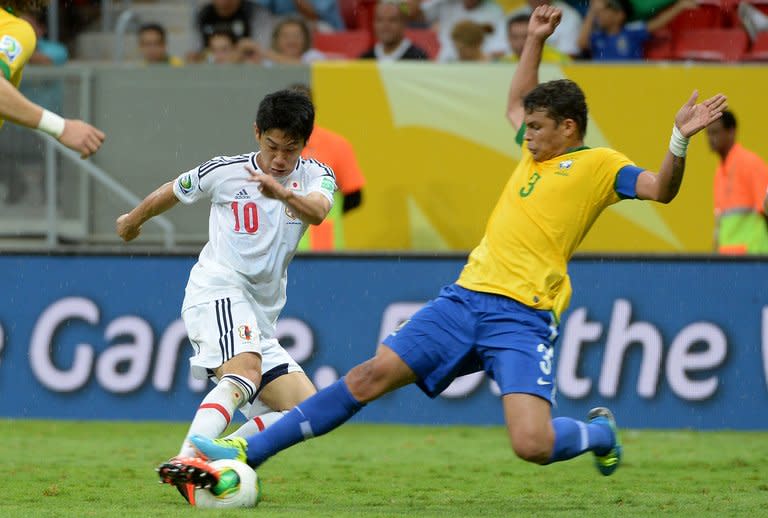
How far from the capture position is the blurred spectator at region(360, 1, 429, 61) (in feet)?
41.8

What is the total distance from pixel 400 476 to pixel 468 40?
18.7 ft

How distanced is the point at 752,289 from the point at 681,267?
522 mm

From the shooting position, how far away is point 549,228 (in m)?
6.44

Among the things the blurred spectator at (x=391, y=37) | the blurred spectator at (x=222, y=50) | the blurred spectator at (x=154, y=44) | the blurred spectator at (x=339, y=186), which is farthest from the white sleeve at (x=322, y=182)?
the blurred spectator at (x=154, y=44)

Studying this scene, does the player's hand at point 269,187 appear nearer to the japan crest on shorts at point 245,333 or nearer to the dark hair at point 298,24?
the japan crest on shorts at point 245,333

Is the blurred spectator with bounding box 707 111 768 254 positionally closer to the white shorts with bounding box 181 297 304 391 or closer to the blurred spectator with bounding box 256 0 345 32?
the blurred spectator with bounding box 256 0 345 32

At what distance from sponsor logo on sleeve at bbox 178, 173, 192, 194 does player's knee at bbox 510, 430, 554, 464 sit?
1.90 m

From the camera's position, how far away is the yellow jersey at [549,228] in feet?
21.0

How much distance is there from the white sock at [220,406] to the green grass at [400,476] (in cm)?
36

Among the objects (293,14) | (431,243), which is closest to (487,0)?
(293,14)

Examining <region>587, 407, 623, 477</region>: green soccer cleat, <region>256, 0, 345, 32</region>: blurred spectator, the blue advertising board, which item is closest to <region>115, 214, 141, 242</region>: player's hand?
<region>587, 407, 623, 477</region>: green soccer cleat

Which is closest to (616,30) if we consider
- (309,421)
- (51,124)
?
(309,421)

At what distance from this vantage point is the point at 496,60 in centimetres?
1281

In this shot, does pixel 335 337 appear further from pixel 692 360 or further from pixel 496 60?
pixel 496 60
